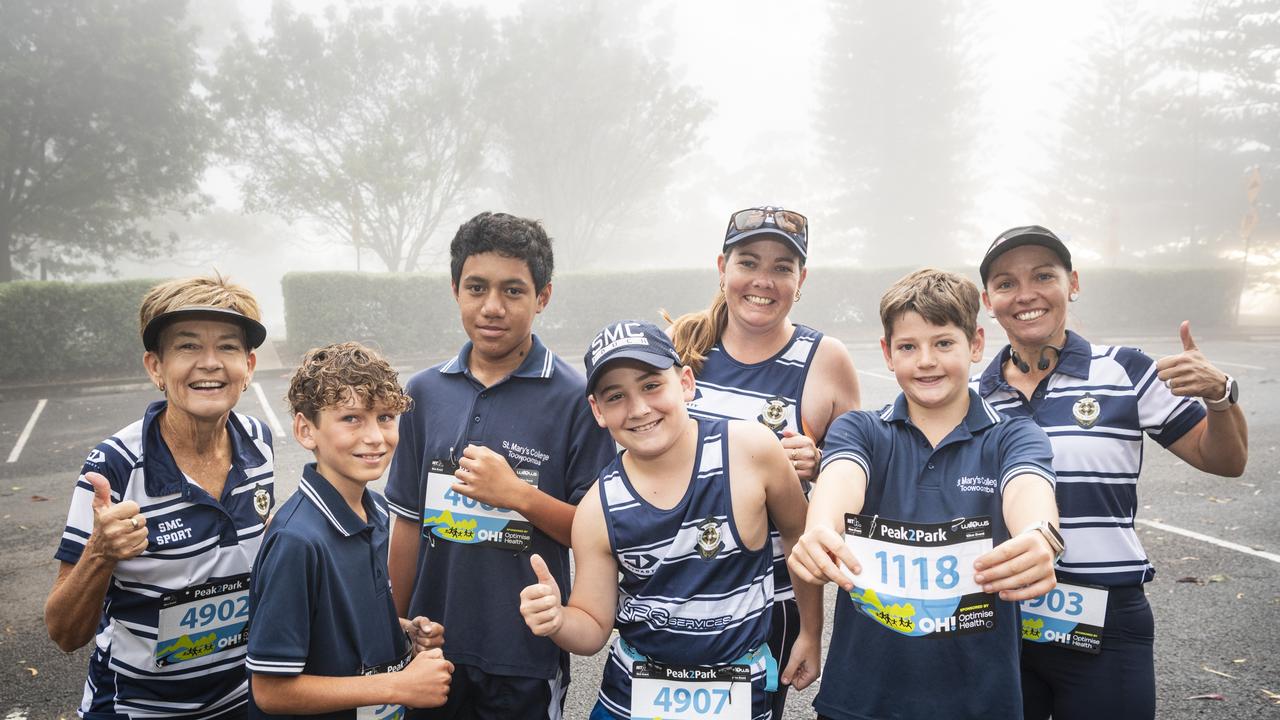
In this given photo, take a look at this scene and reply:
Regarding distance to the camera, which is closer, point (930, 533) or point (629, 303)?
point (930, 533)

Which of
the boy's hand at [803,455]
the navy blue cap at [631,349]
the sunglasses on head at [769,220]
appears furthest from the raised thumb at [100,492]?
the sunglasses on head at [769,220]

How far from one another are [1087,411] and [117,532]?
2.80m

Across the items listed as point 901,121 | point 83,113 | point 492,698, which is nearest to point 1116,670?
point 492,698

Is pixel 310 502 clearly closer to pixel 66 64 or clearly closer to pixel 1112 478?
pixel 1112 478

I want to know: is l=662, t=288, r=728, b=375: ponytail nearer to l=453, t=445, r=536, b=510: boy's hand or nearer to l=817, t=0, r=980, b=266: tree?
l=453, t=445, r=536, b=510: boy's hand

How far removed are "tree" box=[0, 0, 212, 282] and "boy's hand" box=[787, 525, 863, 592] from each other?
74.8 feet

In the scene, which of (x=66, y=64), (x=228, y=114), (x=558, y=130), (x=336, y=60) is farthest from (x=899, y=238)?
(x=66, y=64)

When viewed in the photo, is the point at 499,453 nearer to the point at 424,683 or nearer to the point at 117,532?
the point at 424,683

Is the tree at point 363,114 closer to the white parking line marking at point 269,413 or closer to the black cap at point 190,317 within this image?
the white parking line marking at point 269,413

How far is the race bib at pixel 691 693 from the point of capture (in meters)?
2.10

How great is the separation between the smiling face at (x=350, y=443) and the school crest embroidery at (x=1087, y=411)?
2087 millimetres

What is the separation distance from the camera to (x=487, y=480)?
2.24m

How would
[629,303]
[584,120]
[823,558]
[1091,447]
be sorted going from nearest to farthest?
[823,558] < [1091,447] < [629,303] < [584,120]

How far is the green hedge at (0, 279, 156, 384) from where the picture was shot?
14117mm
